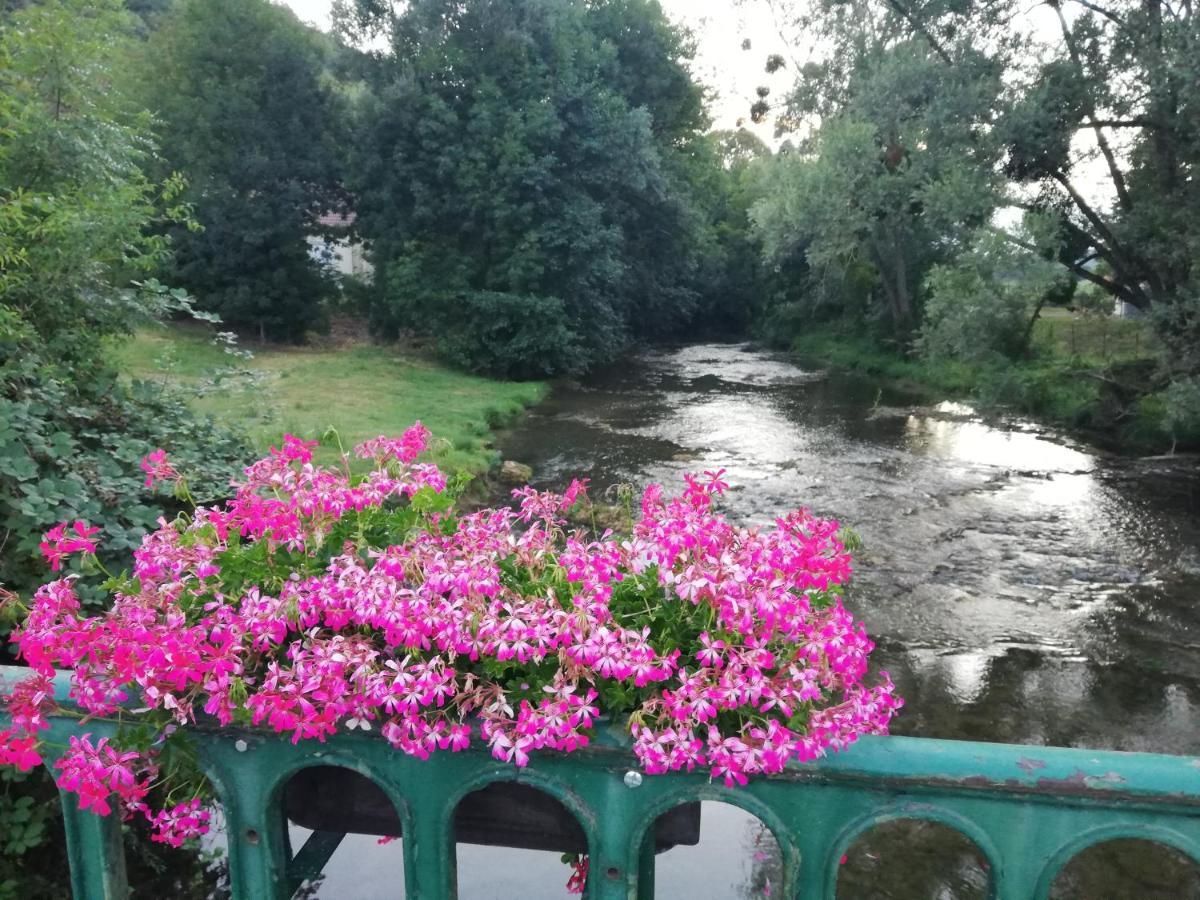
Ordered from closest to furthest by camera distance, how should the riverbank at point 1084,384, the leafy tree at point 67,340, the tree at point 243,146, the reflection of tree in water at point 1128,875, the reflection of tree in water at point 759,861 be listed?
the leafy tree at point 67,340, the reflection of tree in water at point 759,861, the reflection of tree in water at point 1128,875, the riverbank at point 1084,384, the tree at point 243,146

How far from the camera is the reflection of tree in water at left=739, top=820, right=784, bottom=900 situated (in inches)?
160

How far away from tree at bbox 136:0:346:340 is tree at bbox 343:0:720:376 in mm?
2105

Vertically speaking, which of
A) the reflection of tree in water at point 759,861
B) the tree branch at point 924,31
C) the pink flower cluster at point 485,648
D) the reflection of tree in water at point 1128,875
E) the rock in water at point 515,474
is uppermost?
the tree branch at point 924,31

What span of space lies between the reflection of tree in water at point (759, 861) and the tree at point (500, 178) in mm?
18530

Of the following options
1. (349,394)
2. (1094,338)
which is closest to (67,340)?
(349,394)

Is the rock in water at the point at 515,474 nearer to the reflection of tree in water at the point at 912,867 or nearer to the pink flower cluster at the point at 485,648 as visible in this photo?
the reflection of tree in water at the point at 912,867

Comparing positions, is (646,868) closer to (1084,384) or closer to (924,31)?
(924,31)

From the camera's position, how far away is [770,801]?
1.82 m

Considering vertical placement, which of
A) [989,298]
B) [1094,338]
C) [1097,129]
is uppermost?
[1097,129]

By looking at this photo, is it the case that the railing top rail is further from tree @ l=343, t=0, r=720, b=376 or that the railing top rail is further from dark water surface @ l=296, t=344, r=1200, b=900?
tree @ l=343, t=0, r=720, b=376

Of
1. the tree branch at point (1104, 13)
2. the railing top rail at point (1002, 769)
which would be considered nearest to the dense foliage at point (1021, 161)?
the tree branch at point (1104, 13)

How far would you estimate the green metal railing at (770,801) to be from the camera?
1.65 meters

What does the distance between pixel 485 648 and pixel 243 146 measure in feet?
83.3

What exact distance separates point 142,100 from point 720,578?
2692 centimetres
